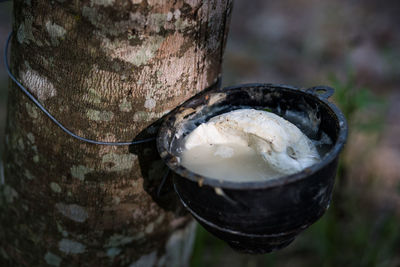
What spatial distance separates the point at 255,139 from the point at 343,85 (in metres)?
1.43

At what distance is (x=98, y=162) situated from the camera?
1665 millimetres

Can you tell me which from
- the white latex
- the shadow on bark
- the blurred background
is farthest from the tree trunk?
the blurred background

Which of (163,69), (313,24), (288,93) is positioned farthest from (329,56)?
(163,69)

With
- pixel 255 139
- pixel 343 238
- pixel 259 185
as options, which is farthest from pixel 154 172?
pixel 343 238

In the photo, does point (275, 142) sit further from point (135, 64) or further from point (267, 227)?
point (135, 64)

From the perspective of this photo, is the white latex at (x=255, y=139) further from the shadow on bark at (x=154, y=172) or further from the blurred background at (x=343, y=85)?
the blurred background at (x=343, y=85)

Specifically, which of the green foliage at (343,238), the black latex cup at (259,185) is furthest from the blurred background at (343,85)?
the black latex cup at (259,185)

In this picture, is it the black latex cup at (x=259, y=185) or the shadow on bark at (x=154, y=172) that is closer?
the black latex cup at (x=259, y=185)

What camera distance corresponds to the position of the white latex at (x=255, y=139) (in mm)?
1559

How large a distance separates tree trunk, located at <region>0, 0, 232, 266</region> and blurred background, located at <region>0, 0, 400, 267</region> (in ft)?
3.29

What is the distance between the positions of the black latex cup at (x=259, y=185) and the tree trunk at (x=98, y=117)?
0.35 ft

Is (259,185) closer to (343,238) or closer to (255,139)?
(255,139)

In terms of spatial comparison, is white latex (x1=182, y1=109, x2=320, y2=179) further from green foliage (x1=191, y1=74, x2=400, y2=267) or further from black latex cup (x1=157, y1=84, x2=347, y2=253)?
green foliage (x1=191, y1=74, x2=400, y2=267)

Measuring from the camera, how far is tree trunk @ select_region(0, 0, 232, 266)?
1.46 m
